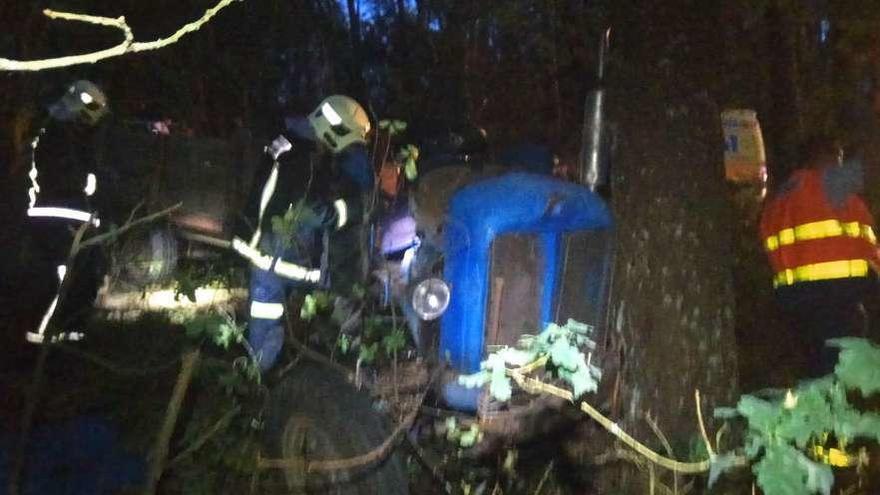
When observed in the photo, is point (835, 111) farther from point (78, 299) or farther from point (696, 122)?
point (78, 299)

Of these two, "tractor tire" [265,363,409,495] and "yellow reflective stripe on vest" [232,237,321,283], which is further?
"yellow reflective stripe on vest" [232,237,321,283]

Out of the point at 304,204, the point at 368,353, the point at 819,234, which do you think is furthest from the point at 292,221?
the point at 819,234

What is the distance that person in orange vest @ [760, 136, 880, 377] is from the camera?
15.2 feet

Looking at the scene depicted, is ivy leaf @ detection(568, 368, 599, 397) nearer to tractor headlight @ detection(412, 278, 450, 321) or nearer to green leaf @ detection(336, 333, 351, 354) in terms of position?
tractor headlight @ detection(412, 278, 450, 321)

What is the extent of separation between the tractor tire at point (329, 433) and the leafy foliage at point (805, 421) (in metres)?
1.92

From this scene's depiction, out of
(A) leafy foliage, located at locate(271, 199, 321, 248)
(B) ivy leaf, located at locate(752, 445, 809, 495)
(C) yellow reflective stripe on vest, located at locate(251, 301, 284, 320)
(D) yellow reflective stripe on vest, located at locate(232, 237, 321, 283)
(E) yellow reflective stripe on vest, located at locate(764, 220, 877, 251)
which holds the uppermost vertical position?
(E) yellow reflective stripe on vest, located at locate(764, 220, 877, 251)

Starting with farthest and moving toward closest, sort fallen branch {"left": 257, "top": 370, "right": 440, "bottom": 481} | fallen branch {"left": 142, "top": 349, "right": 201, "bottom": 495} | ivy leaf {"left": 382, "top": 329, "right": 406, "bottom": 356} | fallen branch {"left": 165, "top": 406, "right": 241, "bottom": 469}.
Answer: ivy leaf {"left": 382, "top": 329, "right": 406, "bottom": 356} → fallen branch {"left": 257, "top": 370, "right": 440, "bottom": 481} → fallen branch {"left": 165, "top": 406, "right": 241, "bottom": 469} → fallen branch {"left": 142, "top": 349, "right": 201, "bottom": 495}

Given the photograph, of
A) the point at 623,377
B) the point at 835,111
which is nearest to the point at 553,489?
the point at 623,377

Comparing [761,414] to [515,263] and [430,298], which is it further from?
[430,298]

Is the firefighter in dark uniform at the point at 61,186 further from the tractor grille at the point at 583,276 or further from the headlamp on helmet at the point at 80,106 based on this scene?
the tractor grille at the point at 583,276

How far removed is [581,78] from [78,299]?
497cm

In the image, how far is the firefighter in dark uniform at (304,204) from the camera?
5.19 metres

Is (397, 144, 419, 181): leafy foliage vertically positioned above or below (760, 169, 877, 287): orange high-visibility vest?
above

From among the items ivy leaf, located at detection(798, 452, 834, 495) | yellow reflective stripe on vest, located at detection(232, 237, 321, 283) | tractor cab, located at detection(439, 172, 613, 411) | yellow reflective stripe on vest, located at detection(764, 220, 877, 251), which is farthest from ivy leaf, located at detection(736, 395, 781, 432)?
yellow reflective stripe on vest, located at detection(232, 237, 321, 283)
